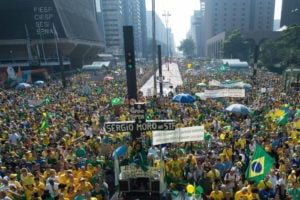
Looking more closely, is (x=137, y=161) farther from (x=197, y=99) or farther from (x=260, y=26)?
(x=260, y=26)

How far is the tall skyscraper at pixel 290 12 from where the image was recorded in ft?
A: 255

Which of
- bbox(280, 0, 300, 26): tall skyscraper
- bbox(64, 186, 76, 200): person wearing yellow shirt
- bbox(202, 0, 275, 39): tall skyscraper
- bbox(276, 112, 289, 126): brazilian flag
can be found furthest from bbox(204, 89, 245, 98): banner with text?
bbox(202, 0, 275, 39): tall skyscraper

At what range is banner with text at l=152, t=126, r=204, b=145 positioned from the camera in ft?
30.2

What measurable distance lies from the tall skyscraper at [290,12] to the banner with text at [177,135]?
264 feet

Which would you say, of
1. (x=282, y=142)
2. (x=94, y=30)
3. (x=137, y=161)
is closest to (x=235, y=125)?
(x=282, y=142)

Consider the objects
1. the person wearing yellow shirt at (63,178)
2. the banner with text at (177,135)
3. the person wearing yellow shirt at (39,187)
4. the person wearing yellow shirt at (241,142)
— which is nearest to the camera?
the person wearing yellow shirt at (39,187)

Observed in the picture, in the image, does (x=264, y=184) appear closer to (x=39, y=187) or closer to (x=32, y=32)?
(x=39, y=187)

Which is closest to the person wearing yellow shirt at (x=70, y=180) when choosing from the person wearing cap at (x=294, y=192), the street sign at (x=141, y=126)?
the street sign at (x=141, y=126)

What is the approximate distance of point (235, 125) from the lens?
14047 millimetres

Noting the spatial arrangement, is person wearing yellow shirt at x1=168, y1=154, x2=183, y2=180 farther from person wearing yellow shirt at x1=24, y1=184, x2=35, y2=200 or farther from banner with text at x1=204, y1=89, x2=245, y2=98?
banner with text at x1=204, y1=89, x2=245, y2=98

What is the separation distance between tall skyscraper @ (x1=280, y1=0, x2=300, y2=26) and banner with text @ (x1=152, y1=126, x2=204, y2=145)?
80605 millimetres

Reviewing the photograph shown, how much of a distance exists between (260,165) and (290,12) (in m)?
90.3

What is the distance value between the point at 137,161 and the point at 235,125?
737 centimetres

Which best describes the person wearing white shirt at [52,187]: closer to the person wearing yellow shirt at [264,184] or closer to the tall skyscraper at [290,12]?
the person wearing yellow shirt at [264,184]
